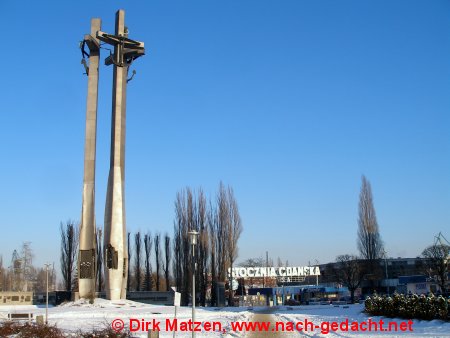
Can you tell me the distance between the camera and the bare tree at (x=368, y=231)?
181ft

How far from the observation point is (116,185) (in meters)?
34.9

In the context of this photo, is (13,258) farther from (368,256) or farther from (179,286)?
(368,256)

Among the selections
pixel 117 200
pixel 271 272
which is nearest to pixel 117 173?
pixel 117 200

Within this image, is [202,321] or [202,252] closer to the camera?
[202,321]

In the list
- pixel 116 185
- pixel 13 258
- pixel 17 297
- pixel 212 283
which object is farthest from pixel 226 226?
pixel 13 258

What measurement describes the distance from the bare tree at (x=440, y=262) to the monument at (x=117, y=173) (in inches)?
862

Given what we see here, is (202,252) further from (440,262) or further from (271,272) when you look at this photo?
(271,272)

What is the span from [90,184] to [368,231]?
32.4m

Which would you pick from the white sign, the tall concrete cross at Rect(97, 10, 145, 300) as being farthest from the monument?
the white sign

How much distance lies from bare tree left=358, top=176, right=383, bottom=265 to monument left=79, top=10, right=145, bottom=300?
96.9ft

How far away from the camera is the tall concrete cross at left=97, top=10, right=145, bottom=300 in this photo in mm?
33906

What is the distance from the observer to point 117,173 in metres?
35.1

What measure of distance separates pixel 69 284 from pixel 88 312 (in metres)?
24.0

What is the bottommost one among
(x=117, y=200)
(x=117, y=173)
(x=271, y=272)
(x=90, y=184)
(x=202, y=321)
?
(x=202, y=321)
